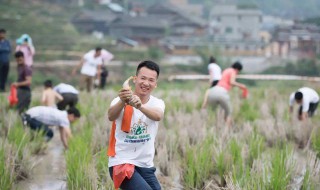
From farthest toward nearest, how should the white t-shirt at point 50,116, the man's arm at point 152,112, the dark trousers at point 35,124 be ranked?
the dark trousers at point 35,124 → the white t-shirt at point 50,116 → the man's arm at point 152,112

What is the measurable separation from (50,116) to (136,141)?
277 cm

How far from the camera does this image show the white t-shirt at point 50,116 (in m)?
5.60

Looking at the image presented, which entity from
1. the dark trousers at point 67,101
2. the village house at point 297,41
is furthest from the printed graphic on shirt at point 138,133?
the village house at point 297,41

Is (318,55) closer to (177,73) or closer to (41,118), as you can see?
(177,73)

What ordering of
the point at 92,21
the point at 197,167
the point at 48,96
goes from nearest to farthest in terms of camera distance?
1. the point at 197,167
2. the point at 48,96
3. the point at 92,21

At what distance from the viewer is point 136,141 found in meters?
3.11

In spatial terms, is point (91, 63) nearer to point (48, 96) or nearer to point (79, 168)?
point (48, 96)

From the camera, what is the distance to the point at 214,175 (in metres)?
4.38

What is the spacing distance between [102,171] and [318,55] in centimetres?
2987

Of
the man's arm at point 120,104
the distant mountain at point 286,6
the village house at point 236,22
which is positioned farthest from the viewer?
the distant mountain at point 286,6

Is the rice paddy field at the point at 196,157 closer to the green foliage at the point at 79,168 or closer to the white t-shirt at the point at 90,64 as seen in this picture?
the green foliage at the point at 79,168

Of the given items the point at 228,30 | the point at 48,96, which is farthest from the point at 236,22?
the point at 48,96

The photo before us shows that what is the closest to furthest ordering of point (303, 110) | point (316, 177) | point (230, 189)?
Answer: point (230, 189), point (316, 177), point (303, 110)

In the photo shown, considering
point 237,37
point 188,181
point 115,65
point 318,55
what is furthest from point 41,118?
point 237,37
